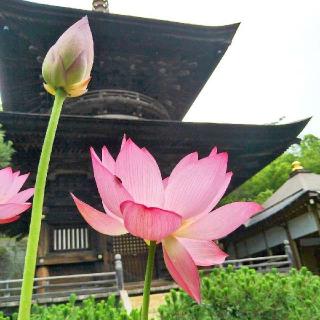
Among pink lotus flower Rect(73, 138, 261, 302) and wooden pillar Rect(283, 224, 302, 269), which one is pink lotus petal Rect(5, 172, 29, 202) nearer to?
pink lotus flower Rect(73, 138, 261, 302)

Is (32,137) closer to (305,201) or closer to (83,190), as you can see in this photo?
(83,190)

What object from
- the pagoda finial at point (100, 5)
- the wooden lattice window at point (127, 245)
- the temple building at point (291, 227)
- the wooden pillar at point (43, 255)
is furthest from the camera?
the pagoda finial at point (100, 5)

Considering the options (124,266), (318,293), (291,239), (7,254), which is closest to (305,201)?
(291,239)

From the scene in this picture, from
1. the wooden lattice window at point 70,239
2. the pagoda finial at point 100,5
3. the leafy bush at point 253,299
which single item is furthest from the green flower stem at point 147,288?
the pagoda finial at point 100,5

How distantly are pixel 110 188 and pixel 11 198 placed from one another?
5.9 inches

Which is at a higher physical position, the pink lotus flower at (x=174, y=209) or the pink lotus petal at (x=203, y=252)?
the pink lotus flower at (x=174, y=209)

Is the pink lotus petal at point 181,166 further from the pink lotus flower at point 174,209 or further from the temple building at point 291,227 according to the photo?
the temple building at point 291,227

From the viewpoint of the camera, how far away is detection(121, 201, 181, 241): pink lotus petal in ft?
1.27

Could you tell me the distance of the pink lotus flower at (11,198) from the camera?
0.43 metres

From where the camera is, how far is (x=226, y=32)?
8984mm

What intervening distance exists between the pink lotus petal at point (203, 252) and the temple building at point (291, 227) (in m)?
10.0

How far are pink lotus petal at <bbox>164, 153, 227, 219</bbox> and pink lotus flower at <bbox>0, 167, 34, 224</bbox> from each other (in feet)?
0.55

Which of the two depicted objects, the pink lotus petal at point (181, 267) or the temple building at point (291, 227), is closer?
the pink lotus petal at point (181, 267)

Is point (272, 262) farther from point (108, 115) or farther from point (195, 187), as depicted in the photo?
point (195, 187)
